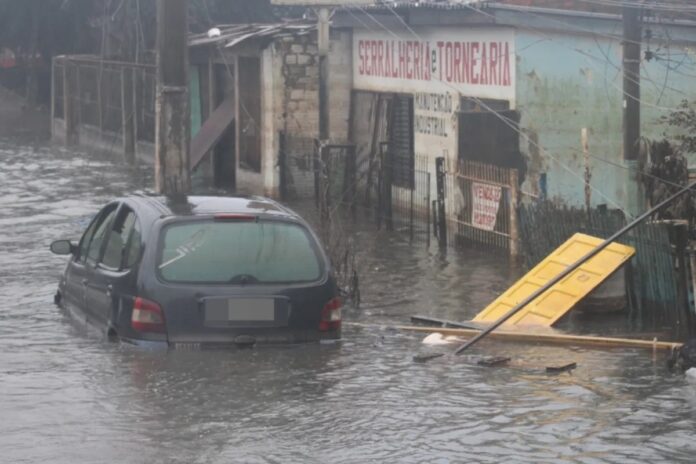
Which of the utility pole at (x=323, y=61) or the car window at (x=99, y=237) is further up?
the utility pole at (x=323, y=61)

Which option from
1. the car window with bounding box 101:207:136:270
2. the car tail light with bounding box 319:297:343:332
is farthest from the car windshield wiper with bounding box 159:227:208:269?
the car tail light with bounding box 319:297:343:332

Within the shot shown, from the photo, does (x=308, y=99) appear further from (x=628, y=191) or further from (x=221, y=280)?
(x=221, y=280)

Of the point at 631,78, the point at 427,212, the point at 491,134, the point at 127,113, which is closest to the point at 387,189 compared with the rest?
the point at 427,212

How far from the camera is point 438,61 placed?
72.5 feet

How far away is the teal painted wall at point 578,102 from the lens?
18453mm

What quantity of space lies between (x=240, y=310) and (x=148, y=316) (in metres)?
0.64

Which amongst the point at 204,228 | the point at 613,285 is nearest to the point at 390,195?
the point at 613,285

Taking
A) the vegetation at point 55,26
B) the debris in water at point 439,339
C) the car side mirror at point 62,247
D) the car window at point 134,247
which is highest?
the vegetation at point 55,26

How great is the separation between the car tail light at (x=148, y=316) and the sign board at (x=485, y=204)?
8.42 meters

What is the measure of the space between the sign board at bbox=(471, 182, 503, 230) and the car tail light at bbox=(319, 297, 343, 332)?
24.7 ft

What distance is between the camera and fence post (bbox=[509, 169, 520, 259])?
54.3ft

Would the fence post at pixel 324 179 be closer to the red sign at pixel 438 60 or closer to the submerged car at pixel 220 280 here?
the red sign at pixel 438 60

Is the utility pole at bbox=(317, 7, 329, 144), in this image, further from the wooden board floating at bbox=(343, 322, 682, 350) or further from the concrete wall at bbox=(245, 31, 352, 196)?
the wooden board floating at bbox=(343, 322, 682, 350)

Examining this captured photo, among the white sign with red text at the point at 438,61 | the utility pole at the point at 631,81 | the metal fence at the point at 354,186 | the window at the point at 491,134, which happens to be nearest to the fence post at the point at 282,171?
the metal fence at the point at 354,186
